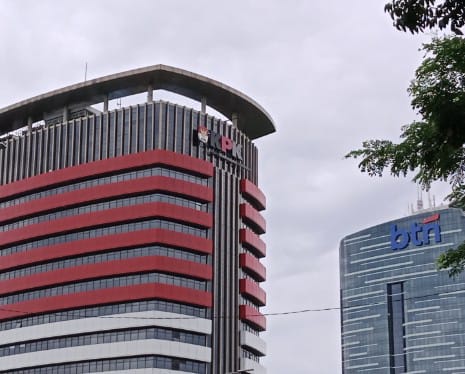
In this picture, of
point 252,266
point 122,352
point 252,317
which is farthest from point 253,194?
point 122,352

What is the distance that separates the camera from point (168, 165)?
112 m

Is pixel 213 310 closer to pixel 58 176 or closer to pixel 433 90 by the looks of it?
pixel 58 176

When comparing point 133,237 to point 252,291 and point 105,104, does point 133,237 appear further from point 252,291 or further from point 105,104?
point 105,104

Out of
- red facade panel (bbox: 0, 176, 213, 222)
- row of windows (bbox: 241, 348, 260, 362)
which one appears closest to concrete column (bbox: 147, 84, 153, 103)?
Result: red facade panel (bbox: 0, 176, 213, 222)

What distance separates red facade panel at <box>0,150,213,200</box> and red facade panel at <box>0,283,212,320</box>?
1373 centimetres

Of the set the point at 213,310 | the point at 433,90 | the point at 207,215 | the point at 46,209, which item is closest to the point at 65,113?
the point at 46,209

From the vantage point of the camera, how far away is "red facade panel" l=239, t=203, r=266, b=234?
4643 inches

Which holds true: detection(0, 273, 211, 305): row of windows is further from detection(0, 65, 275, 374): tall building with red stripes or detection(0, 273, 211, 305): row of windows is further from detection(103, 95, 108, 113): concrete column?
detection(103, 95, 108, 113): concrete column

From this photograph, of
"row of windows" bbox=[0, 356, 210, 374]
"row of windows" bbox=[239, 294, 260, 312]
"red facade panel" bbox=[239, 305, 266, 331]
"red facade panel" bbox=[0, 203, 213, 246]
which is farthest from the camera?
"row of windows" bbox=[239, 294, 260, 312]

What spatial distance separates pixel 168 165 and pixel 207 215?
7.15 metres

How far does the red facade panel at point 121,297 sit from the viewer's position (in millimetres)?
106625

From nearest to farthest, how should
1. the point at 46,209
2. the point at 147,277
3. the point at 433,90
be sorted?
the point at 433,90, the point at 147,277, the point at 46,209

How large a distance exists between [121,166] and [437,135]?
99362mm

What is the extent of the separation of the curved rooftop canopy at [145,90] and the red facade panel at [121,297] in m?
24.4
